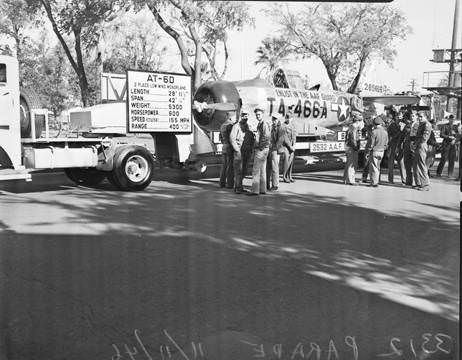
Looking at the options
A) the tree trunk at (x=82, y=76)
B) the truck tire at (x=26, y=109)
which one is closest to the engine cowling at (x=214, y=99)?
the tree trunk at (x=82, y=76)

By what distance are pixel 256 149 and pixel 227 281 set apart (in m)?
5.89

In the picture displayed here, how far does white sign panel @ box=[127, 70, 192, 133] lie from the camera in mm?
11883

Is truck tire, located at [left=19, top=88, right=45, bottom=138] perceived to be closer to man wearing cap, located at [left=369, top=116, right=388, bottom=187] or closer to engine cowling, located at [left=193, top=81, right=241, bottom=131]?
engine cowling, located at [left=193, top=81, right=241, bottom=131]

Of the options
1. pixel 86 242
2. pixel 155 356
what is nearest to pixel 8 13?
pixel 86 242

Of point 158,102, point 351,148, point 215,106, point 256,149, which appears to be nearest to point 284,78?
point 215,106

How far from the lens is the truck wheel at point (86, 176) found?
1198 centimetres

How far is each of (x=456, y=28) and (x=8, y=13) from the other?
5947 mm

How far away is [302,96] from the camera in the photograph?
1557 cm

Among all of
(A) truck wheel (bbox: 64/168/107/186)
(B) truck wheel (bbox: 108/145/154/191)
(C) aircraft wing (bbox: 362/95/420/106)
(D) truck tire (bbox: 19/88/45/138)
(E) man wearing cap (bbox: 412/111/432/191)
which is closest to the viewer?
(D) truck tire (bbox: 19/88/45/138)

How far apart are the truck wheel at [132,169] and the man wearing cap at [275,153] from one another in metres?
2.54

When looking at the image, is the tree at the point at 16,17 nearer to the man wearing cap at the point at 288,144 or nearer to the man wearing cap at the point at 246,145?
the man wearing cap at the point at 246,145

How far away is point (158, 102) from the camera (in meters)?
12.4

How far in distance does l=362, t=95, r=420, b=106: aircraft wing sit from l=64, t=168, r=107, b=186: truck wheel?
34.7ft

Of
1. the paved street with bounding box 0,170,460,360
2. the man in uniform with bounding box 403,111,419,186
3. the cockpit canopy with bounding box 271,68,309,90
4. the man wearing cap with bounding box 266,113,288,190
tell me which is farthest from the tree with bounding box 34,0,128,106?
the man in uniform with bounding box 403,111,419,186
